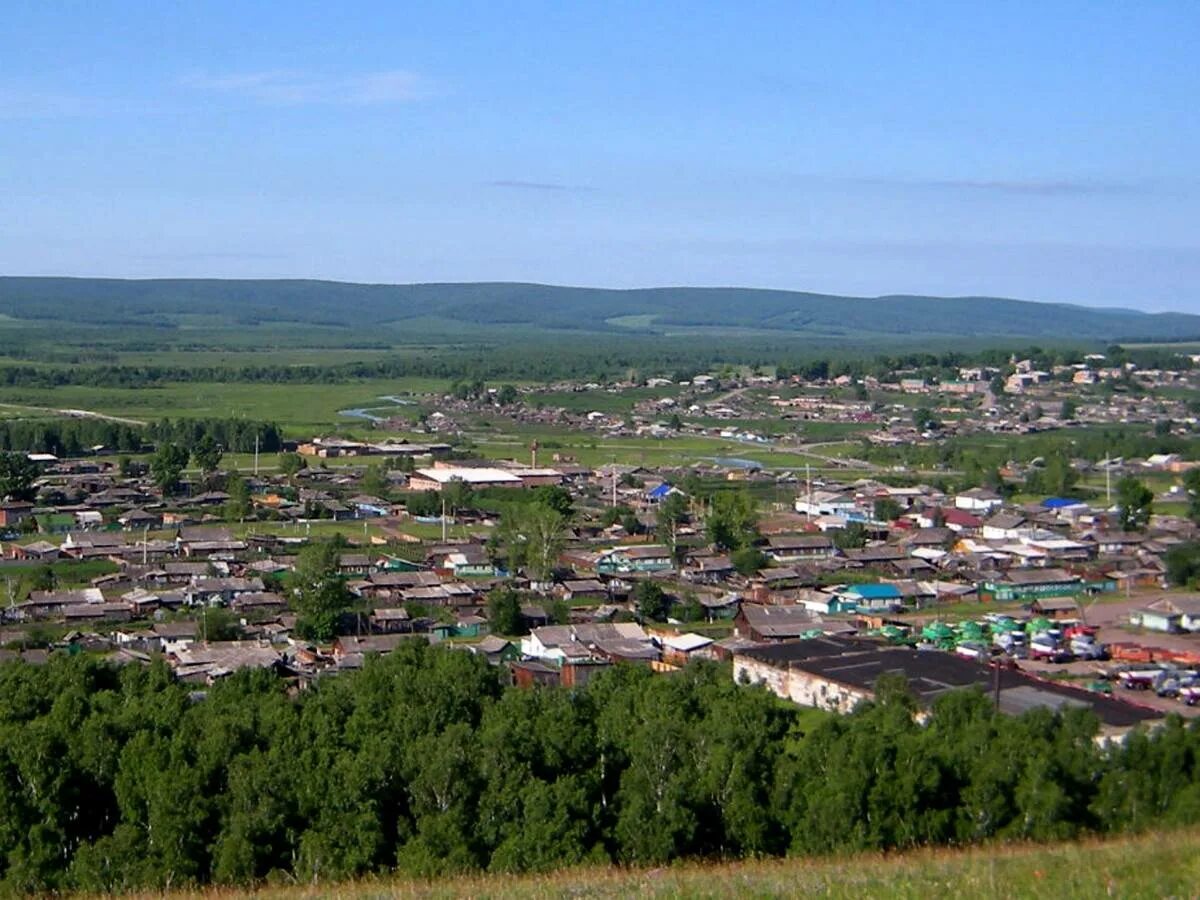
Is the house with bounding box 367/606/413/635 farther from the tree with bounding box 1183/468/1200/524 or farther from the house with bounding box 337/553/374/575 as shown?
the tree with bounding box 1183/468/1200/524

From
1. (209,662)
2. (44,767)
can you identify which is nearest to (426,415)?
(209,662)

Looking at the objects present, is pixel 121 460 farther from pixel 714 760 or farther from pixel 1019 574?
pixel 714 760

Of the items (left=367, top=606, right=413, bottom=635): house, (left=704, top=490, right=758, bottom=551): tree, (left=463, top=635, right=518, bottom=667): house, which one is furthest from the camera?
(left=704, top=490, right=758, bottom=551): tree

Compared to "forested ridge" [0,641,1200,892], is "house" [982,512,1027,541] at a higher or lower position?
lower

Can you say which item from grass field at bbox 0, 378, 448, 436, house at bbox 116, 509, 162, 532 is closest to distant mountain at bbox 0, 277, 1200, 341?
grass field at bbox 0, 378, 448, 436

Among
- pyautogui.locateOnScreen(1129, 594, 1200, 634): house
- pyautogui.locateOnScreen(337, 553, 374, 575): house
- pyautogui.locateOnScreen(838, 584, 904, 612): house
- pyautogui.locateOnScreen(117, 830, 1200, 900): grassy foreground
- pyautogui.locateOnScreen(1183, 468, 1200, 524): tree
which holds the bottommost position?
pyautogui.locateOnScreen(337, 553, 374, 575): house

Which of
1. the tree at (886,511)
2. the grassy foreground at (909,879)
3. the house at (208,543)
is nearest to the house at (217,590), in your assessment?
the house at (208,543)

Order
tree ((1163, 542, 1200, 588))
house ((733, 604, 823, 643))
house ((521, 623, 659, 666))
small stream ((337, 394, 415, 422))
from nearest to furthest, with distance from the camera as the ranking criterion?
house ((521, 623, 659, 666)) < house ((733, 604, 823, 643)) < tree ((1163, 542, 1200, 588)) < small stream ((337, 394, 415, 422))
